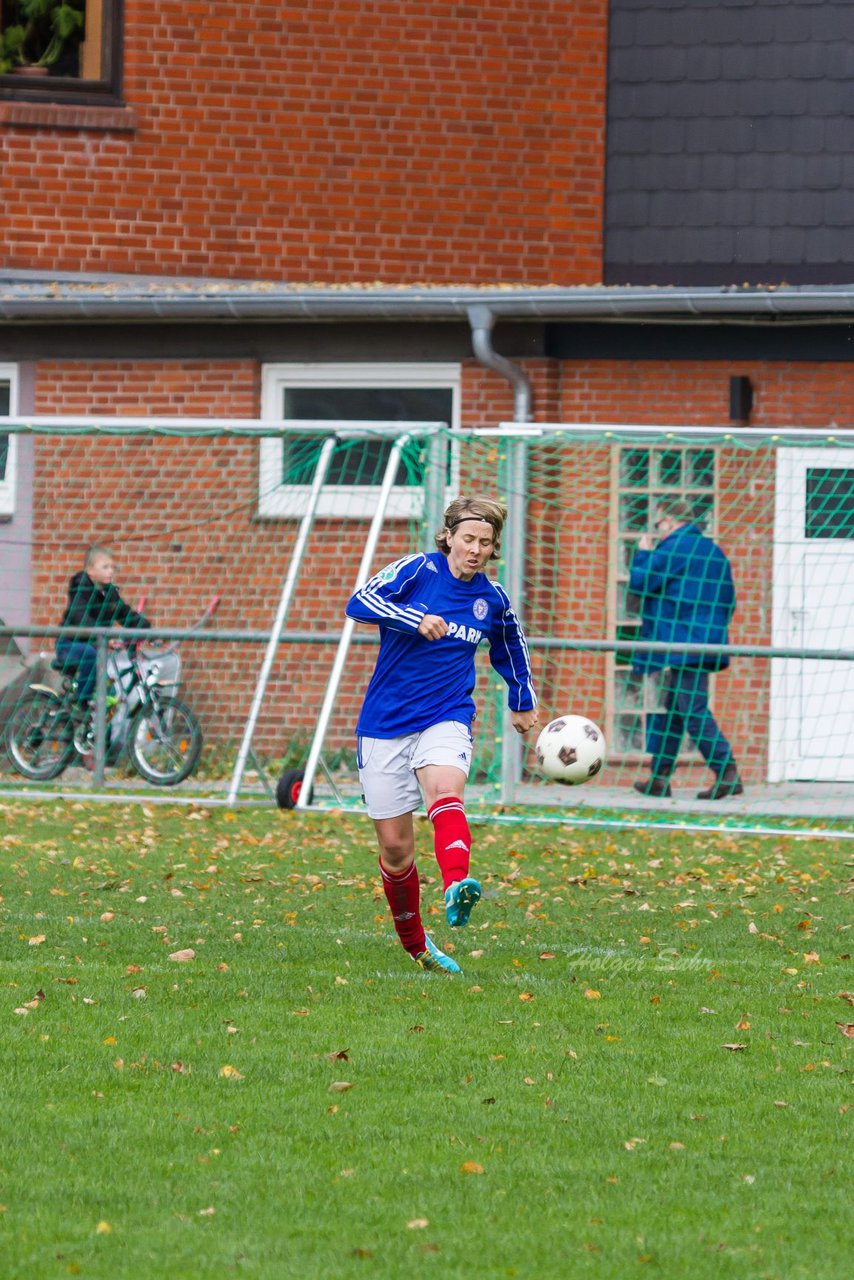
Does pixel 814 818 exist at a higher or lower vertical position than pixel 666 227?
lower

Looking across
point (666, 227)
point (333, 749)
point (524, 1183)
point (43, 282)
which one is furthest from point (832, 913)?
point (43, 282)

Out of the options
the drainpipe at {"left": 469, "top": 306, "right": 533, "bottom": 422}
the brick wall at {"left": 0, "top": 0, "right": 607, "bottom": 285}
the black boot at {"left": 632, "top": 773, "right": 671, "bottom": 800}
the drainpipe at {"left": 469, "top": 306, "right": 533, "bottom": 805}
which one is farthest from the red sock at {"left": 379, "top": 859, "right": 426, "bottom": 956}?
the brick wall at {"left": 0, "top": 0, "right": 607, "bottom": 285}

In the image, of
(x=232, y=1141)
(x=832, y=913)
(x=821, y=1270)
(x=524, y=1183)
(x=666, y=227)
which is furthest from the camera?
(x=666, y=227)

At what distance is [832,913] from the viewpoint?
30.8ft

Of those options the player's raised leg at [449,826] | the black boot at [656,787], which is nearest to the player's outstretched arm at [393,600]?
the player's raised leg at [449,826]

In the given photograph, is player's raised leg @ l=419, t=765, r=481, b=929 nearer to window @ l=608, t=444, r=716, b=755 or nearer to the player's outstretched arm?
the player's outstretched arm

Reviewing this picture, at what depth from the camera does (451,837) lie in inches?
285

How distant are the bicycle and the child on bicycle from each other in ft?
0.35

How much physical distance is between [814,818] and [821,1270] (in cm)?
912

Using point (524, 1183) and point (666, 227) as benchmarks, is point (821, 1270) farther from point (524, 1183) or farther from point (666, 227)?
point (666, 227)

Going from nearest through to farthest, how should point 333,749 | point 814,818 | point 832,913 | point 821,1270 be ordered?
point 821,1270 < point 832,913 < point 814,818 < point 333,749

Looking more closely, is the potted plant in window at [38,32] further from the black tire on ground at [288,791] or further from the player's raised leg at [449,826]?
the player's raised leg at [449,826]

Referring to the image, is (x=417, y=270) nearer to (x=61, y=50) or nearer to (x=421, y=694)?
(x=61, y=50)

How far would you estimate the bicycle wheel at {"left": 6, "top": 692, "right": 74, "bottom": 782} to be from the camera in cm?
1483
